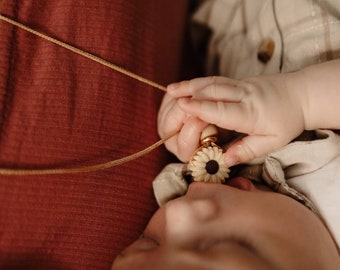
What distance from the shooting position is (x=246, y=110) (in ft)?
1.95

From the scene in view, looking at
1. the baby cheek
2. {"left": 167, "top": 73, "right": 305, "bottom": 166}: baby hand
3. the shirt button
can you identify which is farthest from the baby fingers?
the shirt button

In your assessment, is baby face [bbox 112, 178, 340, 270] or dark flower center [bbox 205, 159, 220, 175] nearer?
baby face [bbox 112, 178, 340, 270]

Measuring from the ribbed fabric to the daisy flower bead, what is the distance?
0.34ft

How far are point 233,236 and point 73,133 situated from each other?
274 millimetres

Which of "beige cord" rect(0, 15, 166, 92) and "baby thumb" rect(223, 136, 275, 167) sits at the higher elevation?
"beige cord" rect(0, 15, 166, 92)

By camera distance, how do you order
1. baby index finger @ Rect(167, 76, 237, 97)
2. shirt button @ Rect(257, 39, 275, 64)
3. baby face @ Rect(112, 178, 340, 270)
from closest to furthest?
baby face @ Rect(112, 178, 340, 270) → baby index finger @ Rect(167, 76, 237, 97) → shirt button @ Rect(257, 39, 275, 64)

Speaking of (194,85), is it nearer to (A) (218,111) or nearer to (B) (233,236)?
(A) (218,111)

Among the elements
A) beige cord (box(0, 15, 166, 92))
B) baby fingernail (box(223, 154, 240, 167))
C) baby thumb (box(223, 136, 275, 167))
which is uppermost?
beige cord (box(0, 15, 166, 92))

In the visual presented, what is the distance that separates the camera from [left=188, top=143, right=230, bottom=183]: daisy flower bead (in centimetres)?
63

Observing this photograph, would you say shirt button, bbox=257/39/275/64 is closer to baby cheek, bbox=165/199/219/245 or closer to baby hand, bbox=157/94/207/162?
baby hand, bbox=157/94/207/162

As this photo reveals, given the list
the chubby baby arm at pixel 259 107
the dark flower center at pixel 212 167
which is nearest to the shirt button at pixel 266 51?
the chubby baby arm at pixel 259 107

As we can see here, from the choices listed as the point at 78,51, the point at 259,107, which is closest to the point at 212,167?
the point at 259,107

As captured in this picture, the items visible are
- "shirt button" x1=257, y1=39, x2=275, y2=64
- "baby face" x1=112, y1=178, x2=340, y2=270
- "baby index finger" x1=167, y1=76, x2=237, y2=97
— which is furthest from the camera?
"shirt button" x1=257, y1=39, x2=275, y2=64

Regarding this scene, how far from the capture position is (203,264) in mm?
499
